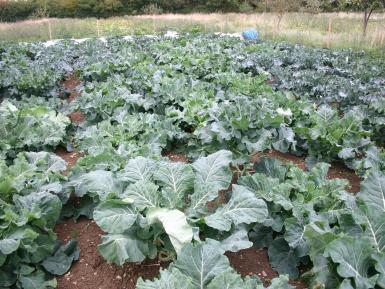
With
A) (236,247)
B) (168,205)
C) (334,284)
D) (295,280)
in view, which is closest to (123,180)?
(168,205)

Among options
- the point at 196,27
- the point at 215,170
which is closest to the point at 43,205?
the point at 215,170

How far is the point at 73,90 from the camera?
29.2 ft

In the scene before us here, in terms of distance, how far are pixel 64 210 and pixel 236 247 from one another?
173cm

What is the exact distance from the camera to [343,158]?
14.3 feet

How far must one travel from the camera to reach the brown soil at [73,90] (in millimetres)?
6902

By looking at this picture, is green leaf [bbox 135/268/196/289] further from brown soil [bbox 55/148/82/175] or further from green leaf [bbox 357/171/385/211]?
brown soil [bbox 55/148/82/175]

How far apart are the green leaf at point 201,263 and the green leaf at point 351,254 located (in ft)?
2.05

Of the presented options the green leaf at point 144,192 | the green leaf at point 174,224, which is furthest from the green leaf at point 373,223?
the green leaf at point 144,192

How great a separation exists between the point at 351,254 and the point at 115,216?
150 cm

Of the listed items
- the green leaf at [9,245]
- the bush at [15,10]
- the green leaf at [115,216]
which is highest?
the bush at [15,10]

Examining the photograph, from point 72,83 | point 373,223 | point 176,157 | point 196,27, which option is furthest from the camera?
point 196,27

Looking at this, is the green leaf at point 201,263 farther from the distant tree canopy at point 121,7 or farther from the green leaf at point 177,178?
the distant tree canopy at point 121,7

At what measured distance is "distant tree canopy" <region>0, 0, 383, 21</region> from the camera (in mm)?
30062

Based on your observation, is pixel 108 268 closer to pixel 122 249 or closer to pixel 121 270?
pixel 121 270
